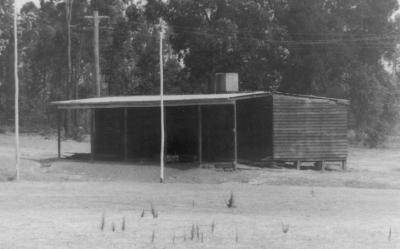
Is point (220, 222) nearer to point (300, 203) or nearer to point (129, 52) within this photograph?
point (300, 203)

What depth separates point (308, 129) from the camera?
85.1 feet

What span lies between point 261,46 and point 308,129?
17.5 metres

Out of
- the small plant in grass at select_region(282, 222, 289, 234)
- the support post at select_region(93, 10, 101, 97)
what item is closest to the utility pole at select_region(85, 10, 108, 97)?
the support post at select_region(93, 10, 101, 97)

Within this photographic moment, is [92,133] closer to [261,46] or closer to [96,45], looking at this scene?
[96,45]

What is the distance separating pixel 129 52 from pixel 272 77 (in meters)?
10.3

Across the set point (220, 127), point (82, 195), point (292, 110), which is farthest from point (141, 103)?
point (82, 195)

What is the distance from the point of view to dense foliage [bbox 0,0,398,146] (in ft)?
139

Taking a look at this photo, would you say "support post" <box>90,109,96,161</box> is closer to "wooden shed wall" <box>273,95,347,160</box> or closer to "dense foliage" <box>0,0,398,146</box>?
"wooden shed wall" <box>273,95,347,160</box>

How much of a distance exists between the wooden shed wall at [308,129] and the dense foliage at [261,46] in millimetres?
15965

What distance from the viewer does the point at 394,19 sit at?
147 feet

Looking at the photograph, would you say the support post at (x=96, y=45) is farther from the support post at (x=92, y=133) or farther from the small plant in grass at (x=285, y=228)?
the small plant in grass at (x=285, y=228)

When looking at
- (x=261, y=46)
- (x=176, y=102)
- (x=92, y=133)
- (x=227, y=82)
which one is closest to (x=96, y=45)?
(x=92, y=133)

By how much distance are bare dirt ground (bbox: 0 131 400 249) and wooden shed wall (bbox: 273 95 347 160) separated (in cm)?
126

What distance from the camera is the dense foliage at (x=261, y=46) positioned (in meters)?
42.2
